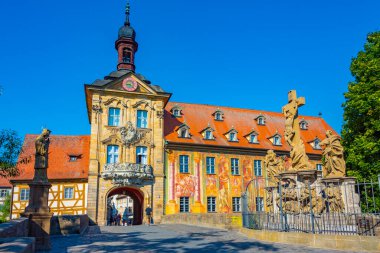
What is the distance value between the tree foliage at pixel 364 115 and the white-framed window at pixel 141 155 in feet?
52.3

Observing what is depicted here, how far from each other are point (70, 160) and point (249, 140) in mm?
17225

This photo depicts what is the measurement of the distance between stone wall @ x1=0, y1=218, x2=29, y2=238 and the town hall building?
17.7 meters

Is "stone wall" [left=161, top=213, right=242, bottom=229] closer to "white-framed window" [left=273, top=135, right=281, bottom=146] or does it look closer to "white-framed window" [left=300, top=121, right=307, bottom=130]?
"white-framed window" [left=273, top=135, right=281, bottom=146]

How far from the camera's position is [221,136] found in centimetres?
3512

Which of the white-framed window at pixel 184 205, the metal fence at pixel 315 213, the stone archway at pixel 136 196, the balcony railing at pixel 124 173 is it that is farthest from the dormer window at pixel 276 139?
the metal fence at pixel 315 213

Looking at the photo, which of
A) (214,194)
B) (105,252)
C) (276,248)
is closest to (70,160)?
(214,194)

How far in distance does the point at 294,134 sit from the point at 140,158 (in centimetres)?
1909

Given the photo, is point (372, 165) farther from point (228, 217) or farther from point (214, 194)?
point (214, 194)

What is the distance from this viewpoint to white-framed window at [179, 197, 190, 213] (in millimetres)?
30830

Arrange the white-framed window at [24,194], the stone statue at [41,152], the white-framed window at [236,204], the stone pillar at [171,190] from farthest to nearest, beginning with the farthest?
the white-framed window at [236,204] → the stone pillar at [171,190] → the white-framed window at [24,194] → the stone statue at [41,152]

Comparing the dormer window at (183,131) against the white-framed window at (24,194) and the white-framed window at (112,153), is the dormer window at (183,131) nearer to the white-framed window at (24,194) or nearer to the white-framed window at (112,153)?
the white-framed window at (112,153)

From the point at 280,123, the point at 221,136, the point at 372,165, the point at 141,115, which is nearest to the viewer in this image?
the point at 372,165

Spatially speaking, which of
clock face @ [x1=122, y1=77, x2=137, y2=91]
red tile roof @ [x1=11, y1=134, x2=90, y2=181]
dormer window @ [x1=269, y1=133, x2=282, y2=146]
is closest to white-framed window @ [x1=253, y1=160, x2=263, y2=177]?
dormer window @ [x1=269, y1=133, x2=282, y2=146]

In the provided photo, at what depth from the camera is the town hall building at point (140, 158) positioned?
2964 centimetres
